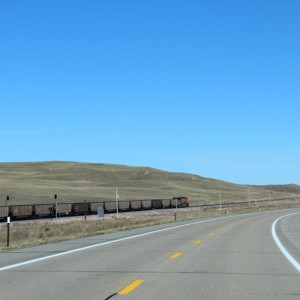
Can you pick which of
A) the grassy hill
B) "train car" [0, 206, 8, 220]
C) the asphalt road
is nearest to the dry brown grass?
the asphalt road

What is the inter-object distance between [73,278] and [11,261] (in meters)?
4.12

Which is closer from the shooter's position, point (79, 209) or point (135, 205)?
point (79, 209)

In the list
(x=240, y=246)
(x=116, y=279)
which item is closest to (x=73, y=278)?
(x=116, y=279)

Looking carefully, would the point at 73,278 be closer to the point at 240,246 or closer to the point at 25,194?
the point at 240,246

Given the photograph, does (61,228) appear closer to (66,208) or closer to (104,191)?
(66,208)

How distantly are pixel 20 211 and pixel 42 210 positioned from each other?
523cm

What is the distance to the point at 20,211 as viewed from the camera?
60.3 metres

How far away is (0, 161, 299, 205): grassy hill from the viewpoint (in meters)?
101

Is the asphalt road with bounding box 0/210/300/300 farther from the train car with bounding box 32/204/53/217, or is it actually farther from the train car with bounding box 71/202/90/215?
the train car with bounding box 71/202/90/215

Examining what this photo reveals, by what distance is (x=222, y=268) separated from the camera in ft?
43.1

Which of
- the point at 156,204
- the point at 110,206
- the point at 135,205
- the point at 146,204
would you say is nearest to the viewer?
the point at 110,206

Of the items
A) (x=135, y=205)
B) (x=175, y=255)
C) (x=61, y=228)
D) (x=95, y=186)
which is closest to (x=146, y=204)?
(x=135, y=205)

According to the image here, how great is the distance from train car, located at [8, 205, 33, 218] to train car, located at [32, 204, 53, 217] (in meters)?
0.73

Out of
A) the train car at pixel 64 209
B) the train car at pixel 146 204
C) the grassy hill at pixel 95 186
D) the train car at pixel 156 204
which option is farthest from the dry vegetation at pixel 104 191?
the train car at pixel 156 204
